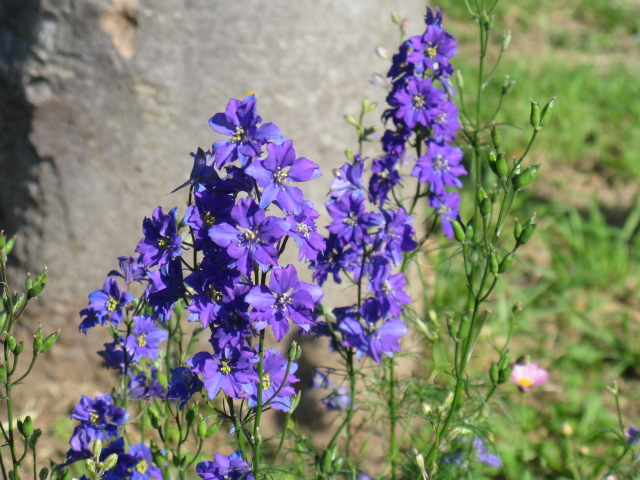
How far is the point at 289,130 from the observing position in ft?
10.2

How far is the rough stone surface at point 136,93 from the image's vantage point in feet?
10.1

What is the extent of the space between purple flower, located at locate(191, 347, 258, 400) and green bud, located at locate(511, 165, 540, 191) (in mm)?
606

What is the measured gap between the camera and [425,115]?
1.88 meters

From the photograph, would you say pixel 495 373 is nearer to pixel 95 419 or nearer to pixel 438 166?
pixel 438 166

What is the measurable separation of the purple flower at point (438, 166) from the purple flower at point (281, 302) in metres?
0.59

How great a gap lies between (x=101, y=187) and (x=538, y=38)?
3950 millimetres

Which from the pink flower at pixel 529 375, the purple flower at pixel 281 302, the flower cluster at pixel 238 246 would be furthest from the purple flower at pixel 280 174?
the pink flower at pixel 529 375

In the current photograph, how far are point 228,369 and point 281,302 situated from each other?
6.7 inches

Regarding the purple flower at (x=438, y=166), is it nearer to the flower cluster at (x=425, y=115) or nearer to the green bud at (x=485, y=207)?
the flower cluster at (x=425, y=115)

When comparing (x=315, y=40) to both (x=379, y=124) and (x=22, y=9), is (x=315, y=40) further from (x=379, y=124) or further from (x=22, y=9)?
(x=22, y=9)

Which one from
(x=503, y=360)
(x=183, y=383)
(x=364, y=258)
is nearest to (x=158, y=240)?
(x=183, y=383)

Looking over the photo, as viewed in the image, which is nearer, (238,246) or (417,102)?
(238,246)

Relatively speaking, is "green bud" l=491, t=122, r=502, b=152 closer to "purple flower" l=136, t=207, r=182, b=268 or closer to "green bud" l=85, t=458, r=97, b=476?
"purple flower" l=136, t=207, r=182, b=268

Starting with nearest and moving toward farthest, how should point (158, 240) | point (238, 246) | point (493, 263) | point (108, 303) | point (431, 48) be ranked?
point (238, 246) → point (158, 240) → point (493, 263) → point (108, 303) → point (431, 48)
